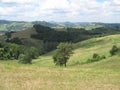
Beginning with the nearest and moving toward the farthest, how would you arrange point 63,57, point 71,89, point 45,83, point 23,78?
1. point 71,89
2. point 45,83
3. point 23,78
4. point 63,57

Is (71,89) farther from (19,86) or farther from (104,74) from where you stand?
(104,74)

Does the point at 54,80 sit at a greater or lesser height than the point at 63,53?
greater

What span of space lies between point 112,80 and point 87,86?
3.46m

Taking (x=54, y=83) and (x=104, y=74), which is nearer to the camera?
(x=54, y=83)

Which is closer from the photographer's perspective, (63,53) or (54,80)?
(54,80)

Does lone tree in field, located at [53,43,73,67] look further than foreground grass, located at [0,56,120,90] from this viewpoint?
Yes

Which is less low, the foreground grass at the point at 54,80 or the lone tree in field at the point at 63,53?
the foreground grass at the point at 54,80

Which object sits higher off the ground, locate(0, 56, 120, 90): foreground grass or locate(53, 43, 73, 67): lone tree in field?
locate(0, 56, 120, 90): foreground grass

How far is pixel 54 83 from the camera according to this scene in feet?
75.2

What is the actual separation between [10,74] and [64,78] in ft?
15.2

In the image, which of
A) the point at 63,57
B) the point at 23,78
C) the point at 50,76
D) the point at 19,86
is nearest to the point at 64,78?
the point at 50,76

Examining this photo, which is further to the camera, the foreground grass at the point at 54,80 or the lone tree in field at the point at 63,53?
the lone tree in field at the point at 63,53

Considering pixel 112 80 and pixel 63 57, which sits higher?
pixel 112 80

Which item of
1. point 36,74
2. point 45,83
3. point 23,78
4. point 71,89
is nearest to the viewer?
point 71,89
